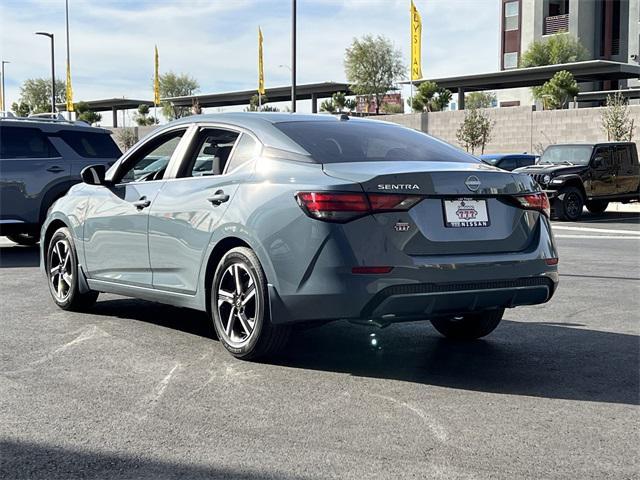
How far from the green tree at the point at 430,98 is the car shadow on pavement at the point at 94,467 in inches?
1795

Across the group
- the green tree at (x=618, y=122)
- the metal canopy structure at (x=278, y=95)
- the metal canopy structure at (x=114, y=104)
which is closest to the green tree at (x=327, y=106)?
A: the metal canopy structure at (x=278, y=95)

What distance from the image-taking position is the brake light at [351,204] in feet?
17.2

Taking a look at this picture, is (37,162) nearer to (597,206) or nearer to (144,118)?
(597,206)

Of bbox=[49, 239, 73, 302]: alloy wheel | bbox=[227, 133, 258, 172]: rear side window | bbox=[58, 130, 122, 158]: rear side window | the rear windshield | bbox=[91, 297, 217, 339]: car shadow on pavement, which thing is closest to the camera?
the rear windshield

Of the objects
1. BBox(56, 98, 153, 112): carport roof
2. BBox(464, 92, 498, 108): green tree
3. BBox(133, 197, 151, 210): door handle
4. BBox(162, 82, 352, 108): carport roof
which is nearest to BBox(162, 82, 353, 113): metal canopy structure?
BBox(162, 82, 352, 108): carport roof

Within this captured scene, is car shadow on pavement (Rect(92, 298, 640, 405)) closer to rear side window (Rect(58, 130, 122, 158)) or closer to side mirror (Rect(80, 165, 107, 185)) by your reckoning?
side mirror (Rect(80, 165, 107, 185))

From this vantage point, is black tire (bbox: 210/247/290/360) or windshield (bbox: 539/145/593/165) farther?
windshield (bbox: 539/145/593/165)

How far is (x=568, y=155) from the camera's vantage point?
73.9 feet

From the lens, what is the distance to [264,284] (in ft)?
18.3

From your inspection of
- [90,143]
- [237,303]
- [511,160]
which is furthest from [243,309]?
[511,160]

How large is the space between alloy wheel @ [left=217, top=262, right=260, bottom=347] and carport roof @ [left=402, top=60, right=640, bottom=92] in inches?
1617

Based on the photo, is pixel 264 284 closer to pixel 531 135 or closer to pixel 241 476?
pixel 241 476

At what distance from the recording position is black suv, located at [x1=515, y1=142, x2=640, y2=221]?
2122cm

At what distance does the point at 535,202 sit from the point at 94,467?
3262mm
